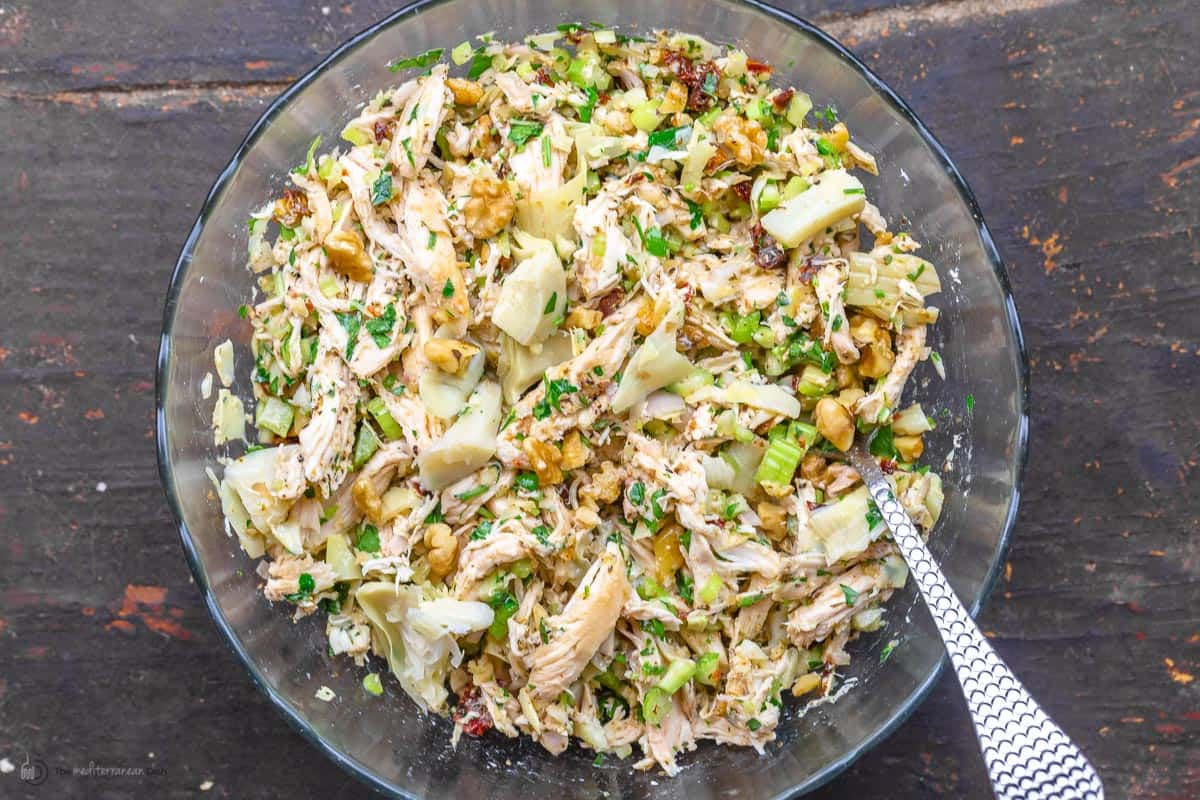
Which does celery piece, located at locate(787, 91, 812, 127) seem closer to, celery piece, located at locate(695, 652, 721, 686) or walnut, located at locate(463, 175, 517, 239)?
walnut, located at locate(463, 175, 517, 239)

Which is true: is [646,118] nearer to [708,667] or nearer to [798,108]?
[798,108]

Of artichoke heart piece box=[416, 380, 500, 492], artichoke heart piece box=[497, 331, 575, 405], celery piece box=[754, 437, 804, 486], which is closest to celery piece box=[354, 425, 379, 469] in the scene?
artichoke heart piece box=[416, 380, 500, 492]

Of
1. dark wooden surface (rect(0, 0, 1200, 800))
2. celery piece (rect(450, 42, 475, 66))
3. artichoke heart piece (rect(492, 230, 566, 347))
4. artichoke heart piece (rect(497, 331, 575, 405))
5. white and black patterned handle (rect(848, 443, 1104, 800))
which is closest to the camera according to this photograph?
white and black patterned handle (rect(848, 443, 1104, 800))

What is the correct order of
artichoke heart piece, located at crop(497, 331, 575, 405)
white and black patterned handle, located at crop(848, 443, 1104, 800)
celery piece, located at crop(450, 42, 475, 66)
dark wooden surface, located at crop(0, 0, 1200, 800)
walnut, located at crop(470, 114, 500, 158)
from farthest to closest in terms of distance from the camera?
dark wooden surface, located at crop(0, 0, 1200, 800) → celery piece, located at crop(450, 42, 475, 66) → walnut, located at crop(470, 114, 500, 158) → artichoke heart piece, located at crop(497, 331, 575, 405) → white and black patterned handle, located at crop(848, 443, 1104, 800)

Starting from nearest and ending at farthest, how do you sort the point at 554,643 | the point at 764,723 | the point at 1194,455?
1. the point at 554,643
2. the point at 764,723
3. the point at 1194,455

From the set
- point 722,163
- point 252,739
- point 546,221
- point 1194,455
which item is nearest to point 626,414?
point 546,221

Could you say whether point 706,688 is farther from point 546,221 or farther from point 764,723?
point 546,221

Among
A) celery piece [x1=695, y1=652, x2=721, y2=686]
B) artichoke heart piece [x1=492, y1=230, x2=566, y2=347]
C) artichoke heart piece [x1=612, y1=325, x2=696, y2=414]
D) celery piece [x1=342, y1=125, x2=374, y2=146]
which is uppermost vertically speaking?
celery piece [x1=342, y1=125, x2=374, y2=146]
